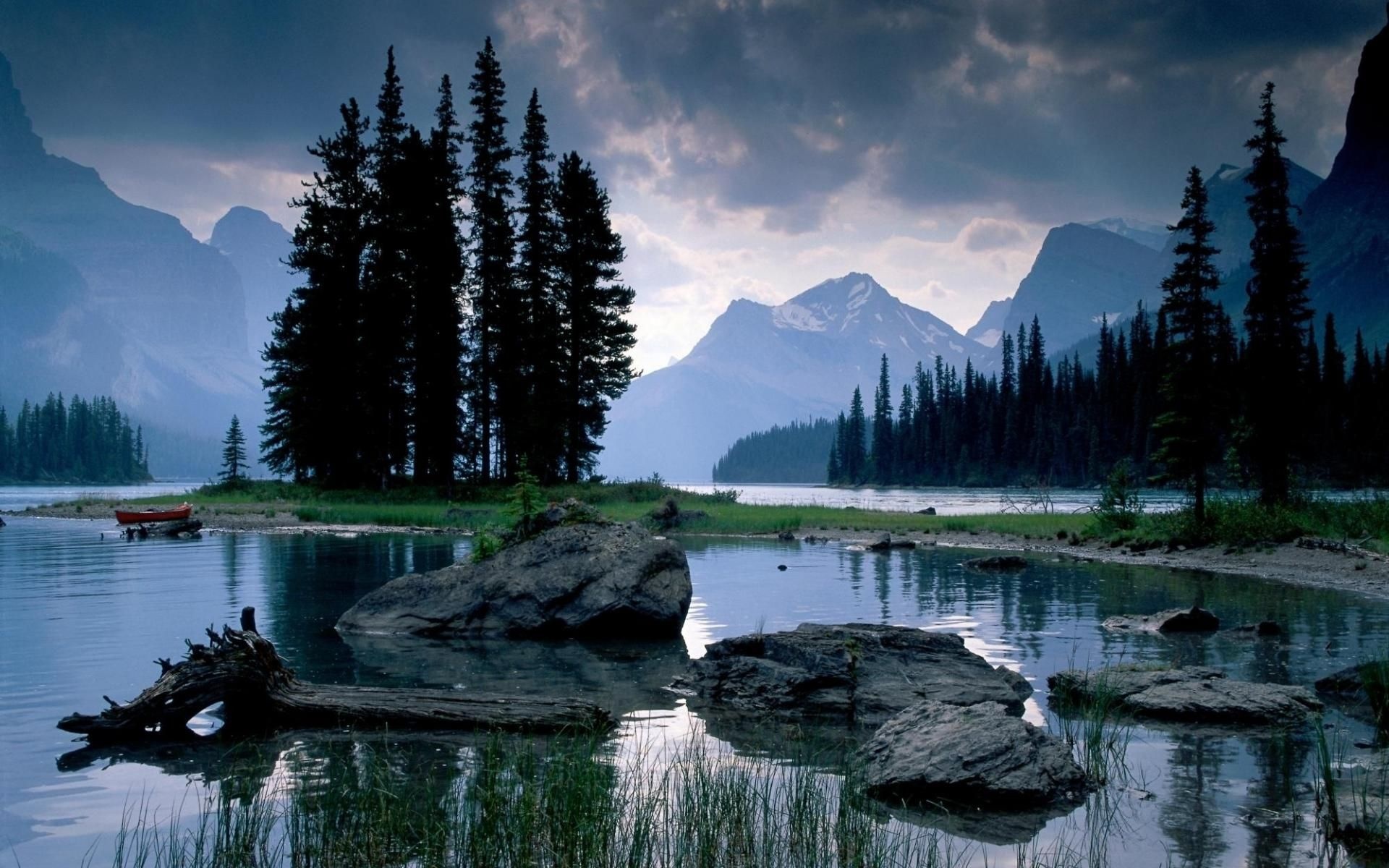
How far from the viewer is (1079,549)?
34.4 m

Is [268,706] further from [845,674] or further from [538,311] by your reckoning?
[538,311]

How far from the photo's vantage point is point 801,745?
929cm

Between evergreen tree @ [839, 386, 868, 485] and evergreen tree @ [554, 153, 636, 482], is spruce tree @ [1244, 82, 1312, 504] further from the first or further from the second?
evergreen tree @ [839, 386, 868, 485]

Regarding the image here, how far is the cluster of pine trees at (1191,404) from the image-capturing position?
33.3 metres

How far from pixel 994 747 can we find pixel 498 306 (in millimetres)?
47872

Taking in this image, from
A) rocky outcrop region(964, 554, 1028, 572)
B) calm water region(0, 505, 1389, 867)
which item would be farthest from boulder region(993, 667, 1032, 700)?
rocky outcrop region(964, 554, 1028, 572)

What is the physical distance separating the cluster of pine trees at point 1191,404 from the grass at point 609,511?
25.8 feet

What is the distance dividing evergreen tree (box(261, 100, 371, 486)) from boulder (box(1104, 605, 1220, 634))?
43774mm

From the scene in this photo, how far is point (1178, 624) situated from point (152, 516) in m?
41.2

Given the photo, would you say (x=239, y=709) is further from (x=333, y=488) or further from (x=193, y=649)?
(x=333, y=488)

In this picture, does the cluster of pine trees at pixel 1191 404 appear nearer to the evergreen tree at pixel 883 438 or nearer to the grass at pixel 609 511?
the evergreen tree at pixel 883 438

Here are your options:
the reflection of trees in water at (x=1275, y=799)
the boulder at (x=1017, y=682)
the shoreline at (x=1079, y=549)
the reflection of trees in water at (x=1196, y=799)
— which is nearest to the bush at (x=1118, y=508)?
the shoreline at (x=1079, y=549)

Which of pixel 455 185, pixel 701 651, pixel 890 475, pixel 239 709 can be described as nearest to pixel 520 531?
pixel 701 651

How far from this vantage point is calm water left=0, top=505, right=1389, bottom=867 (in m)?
7.22
